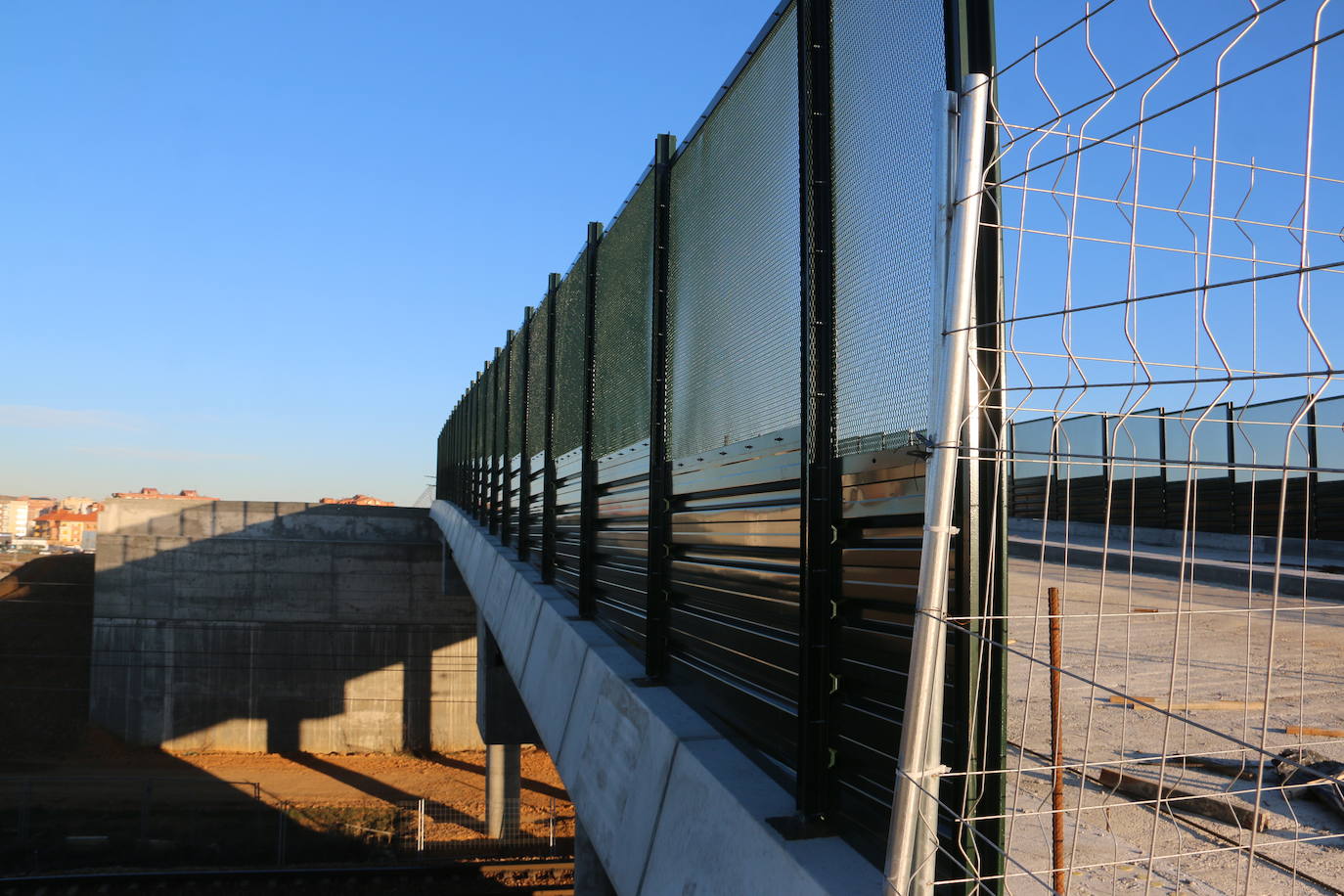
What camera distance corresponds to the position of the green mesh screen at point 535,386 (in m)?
10.3

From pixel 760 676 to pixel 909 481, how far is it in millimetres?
1322

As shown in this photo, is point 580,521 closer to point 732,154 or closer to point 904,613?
point 732,154

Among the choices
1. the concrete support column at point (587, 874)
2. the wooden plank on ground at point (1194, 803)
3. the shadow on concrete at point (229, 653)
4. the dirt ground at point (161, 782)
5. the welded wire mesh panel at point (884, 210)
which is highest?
the welded wire mesh panel at point (884, 210)

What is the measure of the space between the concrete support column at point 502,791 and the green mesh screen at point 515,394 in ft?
38.6

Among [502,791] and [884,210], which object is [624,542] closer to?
[884,210]

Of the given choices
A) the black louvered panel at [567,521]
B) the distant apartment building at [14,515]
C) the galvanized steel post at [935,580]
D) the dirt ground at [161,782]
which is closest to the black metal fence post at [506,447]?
the black louvered panel at [567,521]

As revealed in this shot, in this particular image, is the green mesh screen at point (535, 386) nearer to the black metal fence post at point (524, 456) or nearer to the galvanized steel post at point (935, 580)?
the black metal fence post at point (524, 456)

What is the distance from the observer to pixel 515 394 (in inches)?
485

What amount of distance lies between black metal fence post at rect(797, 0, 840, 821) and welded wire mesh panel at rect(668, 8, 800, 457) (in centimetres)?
28

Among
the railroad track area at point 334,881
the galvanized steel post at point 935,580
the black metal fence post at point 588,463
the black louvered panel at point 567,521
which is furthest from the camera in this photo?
the railroad track area at point 334,881

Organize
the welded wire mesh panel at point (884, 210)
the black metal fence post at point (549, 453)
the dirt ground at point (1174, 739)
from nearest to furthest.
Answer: the dirt ground at point (1174, 739) → the welded wire mesh panel at point (884, 210) → the black metal fence post at point (549, 453)

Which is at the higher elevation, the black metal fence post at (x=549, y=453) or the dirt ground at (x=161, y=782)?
the black metal fence post at (x=549, y=453)

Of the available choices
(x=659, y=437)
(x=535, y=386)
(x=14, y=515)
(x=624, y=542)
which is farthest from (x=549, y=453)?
(x=14, y=515)

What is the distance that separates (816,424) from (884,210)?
0.71m
